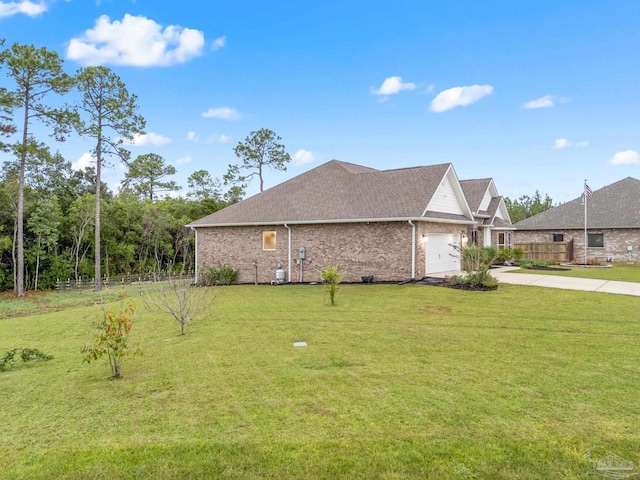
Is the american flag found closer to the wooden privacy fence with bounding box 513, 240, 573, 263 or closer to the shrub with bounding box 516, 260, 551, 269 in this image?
the wooden privacy fence with bounding box 513, 240, 573, 263

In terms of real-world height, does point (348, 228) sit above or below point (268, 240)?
above

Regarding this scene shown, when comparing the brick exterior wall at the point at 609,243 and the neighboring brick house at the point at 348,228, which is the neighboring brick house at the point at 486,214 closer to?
the neighboring brick house at the point at 348,228

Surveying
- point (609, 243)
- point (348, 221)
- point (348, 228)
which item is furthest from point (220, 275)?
point (609, 243)

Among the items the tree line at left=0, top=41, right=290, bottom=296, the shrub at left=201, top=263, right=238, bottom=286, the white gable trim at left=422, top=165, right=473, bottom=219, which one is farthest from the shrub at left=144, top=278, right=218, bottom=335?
the tree line at left=0, top=41, right=290, bottom=296

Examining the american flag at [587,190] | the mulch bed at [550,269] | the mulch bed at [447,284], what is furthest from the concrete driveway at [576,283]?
the american flag at [587,190]

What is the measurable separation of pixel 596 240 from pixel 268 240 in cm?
2226

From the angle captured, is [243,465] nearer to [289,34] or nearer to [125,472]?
[125,472]

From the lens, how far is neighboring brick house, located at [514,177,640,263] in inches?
1014

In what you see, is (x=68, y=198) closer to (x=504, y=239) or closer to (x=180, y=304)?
(x=180, y=304)

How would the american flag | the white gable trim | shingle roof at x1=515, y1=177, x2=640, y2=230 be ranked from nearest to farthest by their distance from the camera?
the white gable trim < the american flag < shingle roof at x1=515, y1=177, x2=640, y2=230

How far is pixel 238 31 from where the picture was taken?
18.8 metres

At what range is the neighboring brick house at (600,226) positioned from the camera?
25.8 meters

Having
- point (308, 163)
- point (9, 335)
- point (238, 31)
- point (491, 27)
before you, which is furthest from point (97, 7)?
point (308, 163)

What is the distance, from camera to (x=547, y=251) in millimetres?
25891
